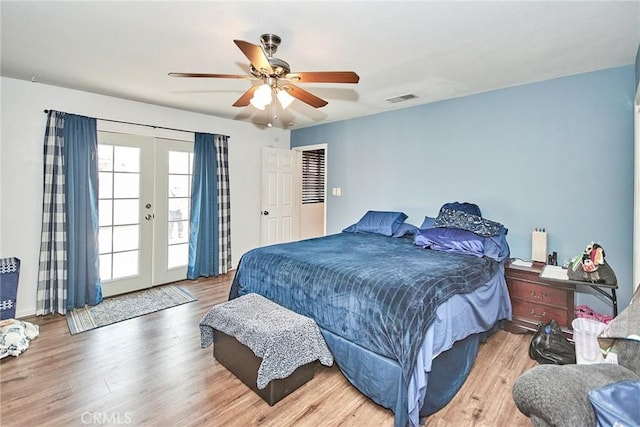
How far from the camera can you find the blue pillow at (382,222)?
157 inches

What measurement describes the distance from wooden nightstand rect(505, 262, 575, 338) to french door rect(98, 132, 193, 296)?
4127 mm

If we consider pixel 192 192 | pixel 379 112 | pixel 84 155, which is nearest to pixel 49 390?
pixel 84 155

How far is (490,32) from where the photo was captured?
2.18 metres

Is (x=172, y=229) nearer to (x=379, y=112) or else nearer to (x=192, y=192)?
(x=192, y=192)

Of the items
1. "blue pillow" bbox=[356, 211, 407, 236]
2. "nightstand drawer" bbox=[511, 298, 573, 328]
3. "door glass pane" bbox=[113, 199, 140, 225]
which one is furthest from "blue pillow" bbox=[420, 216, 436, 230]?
"door glass pane" bbox=[113, 199, 140, 225]

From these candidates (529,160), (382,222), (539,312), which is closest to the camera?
(539,312)

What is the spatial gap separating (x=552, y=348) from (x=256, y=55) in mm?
2952

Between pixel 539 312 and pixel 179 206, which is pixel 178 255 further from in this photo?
pixel 539 312

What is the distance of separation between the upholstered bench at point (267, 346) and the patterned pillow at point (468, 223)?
72.7 inches

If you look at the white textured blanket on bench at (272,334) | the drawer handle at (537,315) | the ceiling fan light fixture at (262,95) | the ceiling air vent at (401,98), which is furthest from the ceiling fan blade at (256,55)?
the drawer handle at (537,315)

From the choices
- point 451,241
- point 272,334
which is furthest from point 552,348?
point 272,334

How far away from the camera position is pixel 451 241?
3.06 meters

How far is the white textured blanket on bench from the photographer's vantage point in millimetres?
1955

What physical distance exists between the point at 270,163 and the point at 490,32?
3741mm
